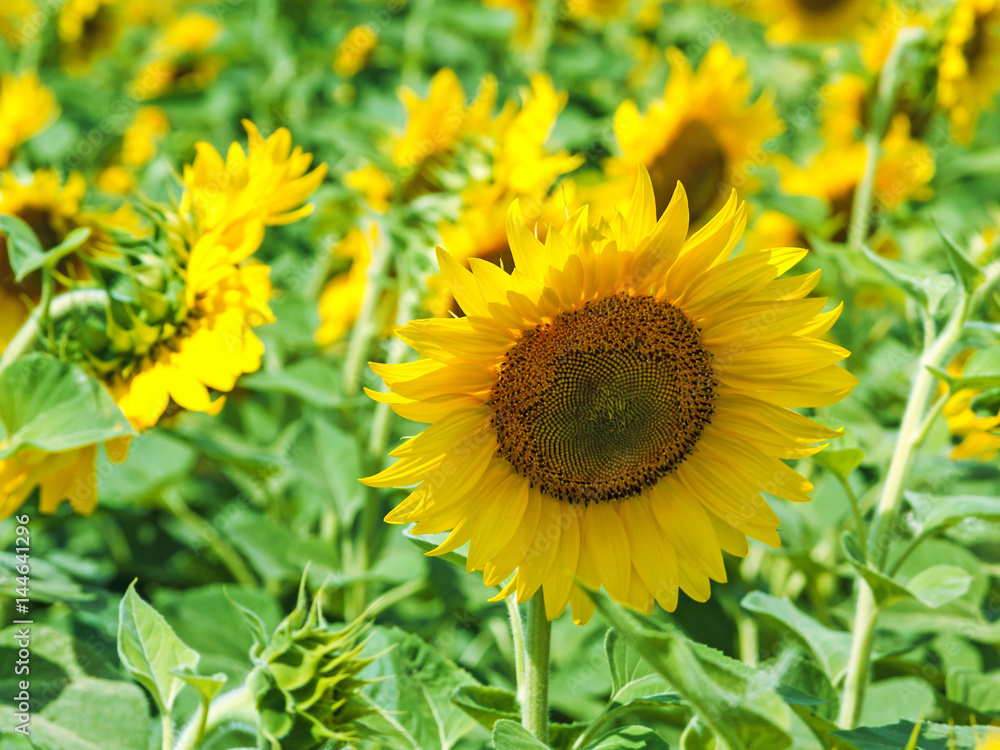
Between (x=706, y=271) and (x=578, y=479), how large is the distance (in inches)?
12.3

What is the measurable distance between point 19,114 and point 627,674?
79.5 inches

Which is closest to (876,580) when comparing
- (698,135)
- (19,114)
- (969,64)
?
(698,135)

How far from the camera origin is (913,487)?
6.70 ft

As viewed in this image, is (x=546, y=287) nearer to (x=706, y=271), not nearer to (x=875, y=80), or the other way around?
(x=706, y=271)

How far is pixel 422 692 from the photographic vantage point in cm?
128

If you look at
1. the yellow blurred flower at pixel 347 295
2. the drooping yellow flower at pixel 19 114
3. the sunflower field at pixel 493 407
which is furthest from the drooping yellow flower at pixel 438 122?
the drooping yellow flower at pixel 19 114

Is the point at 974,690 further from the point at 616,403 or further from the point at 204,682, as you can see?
the point at 204,682

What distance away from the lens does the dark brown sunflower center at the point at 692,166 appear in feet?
8.29

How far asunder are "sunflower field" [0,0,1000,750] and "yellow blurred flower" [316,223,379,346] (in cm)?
2

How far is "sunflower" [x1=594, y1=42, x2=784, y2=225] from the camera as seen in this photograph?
2434mm

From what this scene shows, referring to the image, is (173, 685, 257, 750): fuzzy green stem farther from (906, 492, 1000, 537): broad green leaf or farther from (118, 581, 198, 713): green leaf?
(906, 492, 1000, 537): broad green leaf

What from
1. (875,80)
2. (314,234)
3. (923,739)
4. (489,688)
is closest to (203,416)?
(314,234)

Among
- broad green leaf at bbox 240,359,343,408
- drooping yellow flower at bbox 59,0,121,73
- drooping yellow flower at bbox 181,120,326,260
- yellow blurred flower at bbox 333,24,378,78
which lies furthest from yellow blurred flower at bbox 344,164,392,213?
drooping yellow flower at bbox 59,0,121,73

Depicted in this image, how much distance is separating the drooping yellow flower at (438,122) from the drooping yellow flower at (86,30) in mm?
1982
